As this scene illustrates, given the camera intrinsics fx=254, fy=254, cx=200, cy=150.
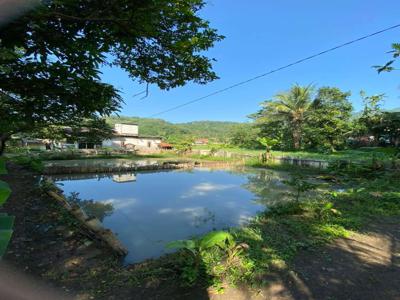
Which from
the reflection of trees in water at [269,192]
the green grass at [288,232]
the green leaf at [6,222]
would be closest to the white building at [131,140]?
the reflection of trees in water at [269,192]

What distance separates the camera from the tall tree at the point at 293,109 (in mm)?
21812

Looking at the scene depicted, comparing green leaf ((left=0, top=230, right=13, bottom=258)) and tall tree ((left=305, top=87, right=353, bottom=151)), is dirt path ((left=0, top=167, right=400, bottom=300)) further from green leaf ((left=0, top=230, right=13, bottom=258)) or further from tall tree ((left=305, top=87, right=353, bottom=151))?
tall tree ((left=305, top=87, right=353, bottom=151))

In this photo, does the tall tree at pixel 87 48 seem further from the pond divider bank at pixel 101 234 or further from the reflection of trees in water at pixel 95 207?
the reflection of trees in water at pixel 95 207

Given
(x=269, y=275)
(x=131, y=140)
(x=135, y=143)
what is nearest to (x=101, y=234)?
(x=269, y=275)

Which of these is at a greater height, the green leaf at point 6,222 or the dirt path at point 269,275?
the green leaf at point 6,222

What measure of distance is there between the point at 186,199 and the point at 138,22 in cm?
581

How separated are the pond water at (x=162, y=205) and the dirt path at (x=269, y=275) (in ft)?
2.67

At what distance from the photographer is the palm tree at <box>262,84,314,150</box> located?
21.8m

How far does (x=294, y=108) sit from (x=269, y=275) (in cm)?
2123

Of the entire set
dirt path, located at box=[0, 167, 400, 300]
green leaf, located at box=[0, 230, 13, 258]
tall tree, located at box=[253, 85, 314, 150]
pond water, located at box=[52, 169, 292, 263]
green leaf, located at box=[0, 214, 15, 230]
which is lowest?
pond water, located at box=[52, 169, 292, 263]

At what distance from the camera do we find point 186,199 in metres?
7.62

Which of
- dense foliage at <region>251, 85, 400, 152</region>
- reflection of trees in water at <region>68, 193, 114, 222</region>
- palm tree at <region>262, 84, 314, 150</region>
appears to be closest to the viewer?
reflection of trees in water at <region>68, 193, 114, 222</region>

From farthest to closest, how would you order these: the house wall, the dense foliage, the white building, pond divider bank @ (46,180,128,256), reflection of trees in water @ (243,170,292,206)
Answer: the white building, the house wall, the dense foliage, reflection of trees in water @ (243,170,292,206), pond divider bank @ (46,180,128,256)

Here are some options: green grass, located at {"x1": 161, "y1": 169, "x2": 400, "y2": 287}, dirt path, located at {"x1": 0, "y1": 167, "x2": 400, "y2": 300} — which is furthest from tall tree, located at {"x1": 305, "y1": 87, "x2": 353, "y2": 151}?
dirt path, located at {"x1": 0, "y1": 167, "x2": 400, "y2": 300}
